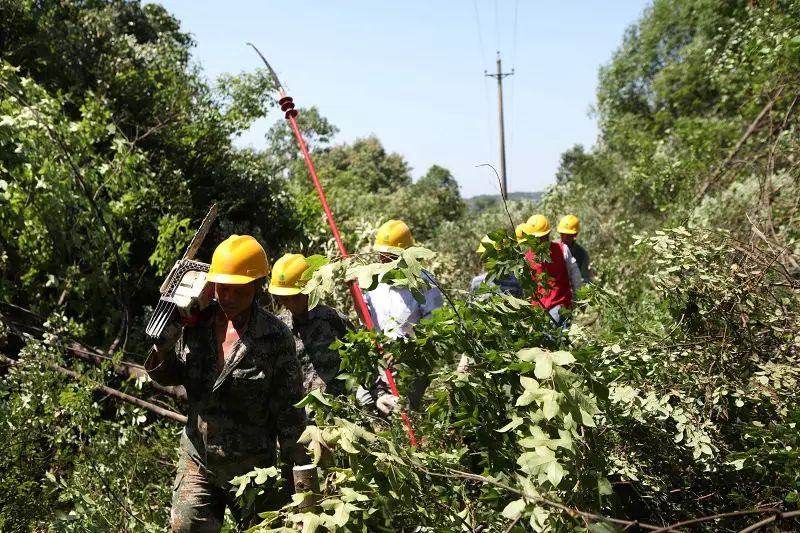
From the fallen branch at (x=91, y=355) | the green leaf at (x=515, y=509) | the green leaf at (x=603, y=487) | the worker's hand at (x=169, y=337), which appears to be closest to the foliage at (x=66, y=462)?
the fallen branch at (x=91, y=355)

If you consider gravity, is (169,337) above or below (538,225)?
below

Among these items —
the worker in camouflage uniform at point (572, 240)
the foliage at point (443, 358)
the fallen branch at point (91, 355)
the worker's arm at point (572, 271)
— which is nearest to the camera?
the foliage at point (443, 358)

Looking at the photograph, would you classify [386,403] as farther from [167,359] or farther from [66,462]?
[66,462]

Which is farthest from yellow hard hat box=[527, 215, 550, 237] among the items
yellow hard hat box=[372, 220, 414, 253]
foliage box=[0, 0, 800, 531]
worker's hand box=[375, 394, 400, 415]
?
worker's hand box=[375, 394, 400, 415]

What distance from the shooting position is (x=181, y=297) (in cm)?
320

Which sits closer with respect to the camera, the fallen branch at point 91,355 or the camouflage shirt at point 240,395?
the camouflage shirt at point 240,395

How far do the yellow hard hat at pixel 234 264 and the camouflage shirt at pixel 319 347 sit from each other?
1.02m

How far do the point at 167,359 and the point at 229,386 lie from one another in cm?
33

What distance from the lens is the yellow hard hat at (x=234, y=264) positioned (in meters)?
3.26

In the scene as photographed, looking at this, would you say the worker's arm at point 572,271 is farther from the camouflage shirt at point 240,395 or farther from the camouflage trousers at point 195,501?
the camouflage trousers at point 195,501

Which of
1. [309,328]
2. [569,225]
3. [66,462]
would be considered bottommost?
[66,462]

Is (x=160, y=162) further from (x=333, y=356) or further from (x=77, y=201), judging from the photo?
(x=333, y=356)

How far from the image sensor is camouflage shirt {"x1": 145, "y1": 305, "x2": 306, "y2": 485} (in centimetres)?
327

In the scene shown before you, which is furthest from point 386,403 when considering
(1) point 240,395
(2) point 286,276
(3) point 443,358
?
(3) point 443,358
